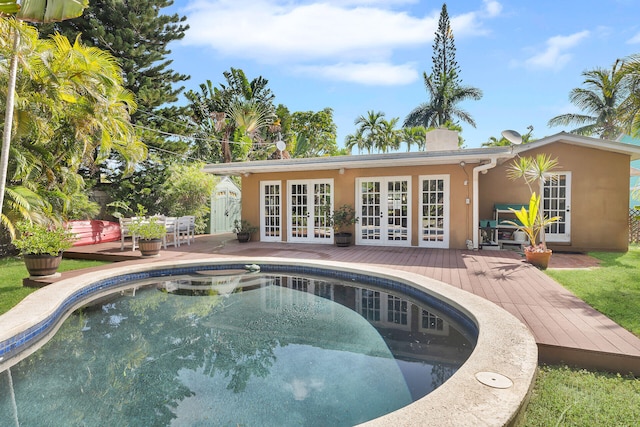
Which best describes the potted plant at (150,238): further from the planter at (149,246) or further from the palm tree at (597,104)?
the palm tree at (597,104)

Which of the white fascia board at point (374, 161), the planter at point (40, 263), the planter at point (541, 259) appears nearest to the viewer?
the planter at point (40, 263)

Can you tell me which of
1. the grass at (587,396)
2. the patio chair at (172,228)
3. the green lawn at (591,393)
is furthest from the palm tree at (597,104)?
A: the patio chair at (172,228)

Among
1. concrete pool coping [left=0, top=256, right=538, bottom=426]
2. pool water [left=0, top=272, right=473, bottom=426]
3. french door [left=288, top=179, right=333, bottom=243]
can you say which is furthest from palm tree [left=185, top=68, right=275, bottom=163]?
pool water [left=0, top=272, right=473, bottom=426]

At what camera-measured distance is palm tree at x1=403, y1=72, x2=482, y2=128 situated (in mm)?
24250

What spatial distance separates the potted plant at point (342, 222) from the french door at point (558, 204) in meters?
5.50

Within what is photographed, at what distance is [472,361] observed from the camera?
2.73 metres

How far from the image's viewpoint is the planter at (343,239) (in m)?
10.1

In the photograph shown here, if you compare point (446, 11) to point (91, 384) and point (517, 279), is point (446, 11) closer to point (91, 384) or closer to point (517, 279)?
point (517, 279)

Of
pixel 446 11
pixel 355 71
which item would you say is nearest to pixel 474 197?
pixel 355 71

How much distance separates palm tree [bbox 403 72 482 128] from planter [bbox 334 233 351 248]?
57.7 feet

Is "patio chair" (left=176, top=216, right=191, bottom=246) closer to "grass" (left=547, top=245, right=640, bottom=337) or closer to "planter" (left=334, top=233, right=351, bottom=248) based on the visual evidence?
"planter" (left=334, top=233, right=351, bottom=248)

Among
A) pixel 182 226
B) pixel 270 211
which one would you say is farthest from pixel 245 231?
pixel 182 226

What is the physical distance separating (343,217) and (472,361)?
25.4 ft

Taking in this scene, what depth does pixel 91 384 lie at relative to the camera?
3.14 m
